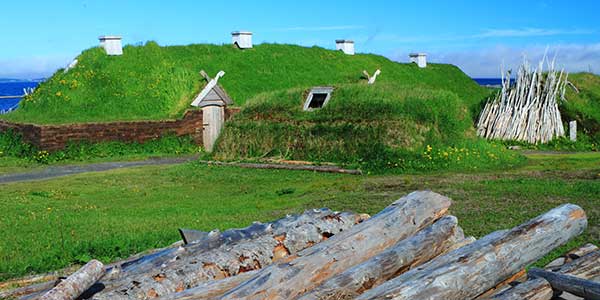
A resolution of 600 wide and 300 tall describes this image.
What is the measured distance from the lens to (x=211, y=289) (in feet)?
20.3

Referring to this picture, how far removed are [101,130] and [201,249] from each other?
23.1 meters

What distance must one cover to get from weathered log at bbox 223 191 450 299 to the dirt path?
55.5ft

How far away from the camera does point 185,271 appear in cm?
663

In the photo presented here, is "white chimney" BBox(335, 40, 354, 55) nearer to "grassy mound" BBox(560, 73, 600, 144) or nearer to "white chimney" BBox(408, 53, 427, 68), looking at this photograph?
"white chimney" BBox(408, 53, 427, 68)

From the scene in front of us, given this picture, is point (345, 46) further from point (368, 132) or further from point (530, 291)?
point (530, 291)

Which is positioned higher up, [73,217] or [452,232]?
[452,232]

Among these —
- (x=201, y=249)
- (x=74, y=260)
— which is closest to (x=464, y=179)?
(x=74, y=260)

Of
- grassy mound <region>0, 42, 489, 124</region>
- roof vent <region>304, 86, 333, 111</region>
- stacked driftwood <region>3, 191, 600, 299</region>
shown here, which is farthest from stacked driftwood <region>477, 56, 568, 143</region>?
stacked driftwood <region>3, 191, 600, 299</region>

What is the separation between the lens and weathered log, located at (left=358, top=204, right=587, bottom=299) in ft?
20.1

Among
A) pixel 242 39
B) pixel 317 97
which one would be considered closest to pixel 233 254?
pixel 317 97

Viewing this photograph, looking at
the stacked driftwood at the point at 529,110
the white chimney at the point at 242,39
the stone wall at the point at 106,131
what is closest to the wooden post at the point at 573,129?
the stacked driftwood at the point at 529,110

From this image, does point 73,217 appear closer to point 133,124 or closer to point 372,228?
point 372,228

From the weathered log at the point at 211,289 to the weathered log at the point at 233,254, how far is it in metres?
0.28

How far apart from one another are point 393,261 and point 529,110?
24088mm
